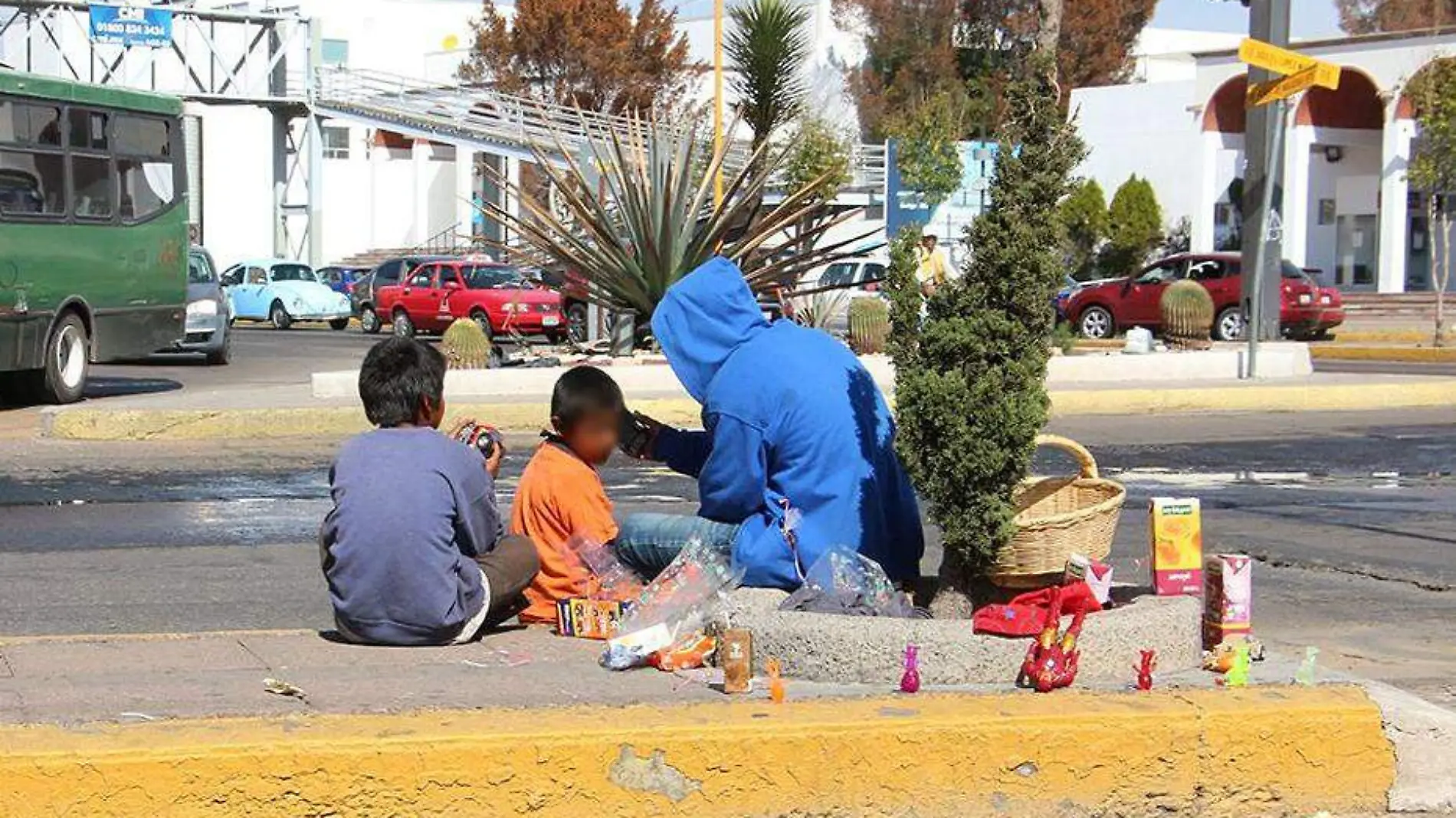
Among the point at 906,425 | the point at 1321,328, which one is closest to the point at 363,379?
the point at 906,425

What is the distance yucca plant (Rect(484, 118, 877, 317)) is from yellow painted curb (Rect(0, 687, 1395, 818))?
1149cm

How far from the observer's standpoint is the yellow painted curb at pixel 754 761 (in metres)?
4.93

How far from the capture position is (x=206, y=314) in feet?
90.9

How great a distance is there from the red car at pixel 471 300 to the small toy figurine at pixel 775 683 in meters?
27.6

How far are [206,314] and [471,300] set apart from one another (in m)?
8.99

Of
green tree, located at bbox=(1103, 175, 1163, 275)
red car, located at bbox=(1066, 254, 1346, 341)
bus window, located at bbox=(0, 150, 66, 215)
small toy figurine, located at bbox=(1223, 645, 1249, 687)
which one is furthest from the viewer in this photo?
green tree, located at bbox=(1103, 175, 1163, 275)

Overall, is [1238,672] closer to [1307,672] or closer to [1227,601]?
[1307,672]

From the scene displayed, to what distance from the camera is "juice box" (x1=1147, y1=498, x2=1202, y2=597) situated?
644 centimetres

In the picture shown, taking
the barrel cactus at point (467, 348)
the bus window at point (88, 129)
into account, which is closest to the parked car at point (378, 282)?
the bus window at point (88, 129)

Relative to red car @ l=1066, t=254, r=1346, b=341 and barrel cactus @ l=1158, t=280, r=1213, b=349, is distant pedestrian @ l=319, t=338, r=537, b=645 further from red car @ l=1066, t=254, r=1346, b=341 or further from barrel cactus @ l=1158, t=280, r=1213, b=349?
red car @ l=1066, t=254, r=1346, b=341

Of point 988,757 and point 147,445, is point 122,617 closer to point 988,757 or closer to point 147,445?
point 988,757

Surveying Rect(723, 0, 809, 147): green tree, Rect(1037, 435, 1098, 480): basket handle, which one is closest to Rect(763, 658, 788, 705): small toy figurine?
Rect(1037, 435, 1098, 480): basket handle

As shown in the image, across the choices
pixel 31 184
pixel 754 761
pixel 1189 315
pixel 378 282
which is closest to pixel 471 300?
pixel 378 282

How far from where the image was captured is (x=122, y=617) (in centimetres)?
811
